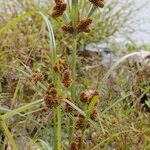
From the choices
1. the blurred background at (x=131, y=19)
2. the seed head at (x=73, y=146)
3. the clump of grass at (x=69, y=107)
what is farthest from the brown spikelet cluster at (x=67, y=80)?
the blurred background at (x=131, y=19)

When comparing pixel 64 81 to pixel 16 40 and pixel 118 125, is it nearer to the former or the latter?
pixel 118 125

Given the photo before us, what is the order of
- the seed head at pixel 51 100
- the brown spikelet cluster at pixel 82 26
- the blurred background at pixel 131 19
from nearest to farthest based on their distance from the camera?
the seed head at pixel 51 100 < the brown spikelet cluster at pixel 82 26 < the blurred background at pixel 131 19

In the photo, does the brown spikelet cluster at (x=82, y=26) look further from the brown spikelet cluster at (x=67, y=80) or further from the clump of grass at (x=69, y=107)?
the brown spikelet cluster at (x=67, y=80)

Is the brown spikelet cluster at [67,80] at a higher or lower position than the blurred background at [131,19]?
higher

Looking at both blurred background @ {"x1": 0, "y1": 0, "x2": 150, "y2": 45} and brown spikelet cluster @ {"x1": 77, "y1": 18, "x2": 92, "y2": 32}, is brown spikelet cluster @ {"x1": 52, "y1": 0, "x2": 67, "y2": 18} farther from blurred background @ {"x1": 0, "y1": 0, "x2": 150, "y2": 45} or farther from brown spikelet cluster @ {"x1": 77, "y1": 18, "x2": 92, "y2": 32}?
blurred background @ {"x1": 0, "y1": 0, "x2": 150, "y2": 45}

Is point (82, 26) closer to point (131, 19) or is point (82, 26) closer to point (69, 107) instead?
point (69, 107)

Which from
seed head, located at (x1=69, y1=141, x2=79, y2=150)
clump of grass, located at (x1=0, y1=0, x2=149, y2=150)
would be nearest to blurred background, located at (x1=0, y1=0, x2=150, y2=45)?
clump of grass, located at (x1=0, y1=0, x2=149, y2=150)

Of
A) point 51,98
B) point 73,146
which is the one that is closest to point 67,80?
point 51,98

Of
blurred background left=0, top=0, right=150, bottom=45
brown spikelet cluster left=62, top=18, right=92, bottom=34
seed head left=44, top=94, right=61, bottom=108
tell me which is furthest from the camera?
blurred background left=0, top=0, right=150, bottom=45

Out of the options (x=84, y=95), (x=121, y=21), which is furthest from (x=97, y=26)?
(x=84, y=95)

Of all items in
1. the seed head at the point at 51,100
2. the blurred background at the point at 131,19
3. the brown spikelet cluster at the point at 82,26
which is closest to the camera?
the seed head at the point at 51,100

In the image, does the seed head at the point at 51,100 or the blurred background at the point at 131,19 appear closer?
the seed head at the point at 51,100
